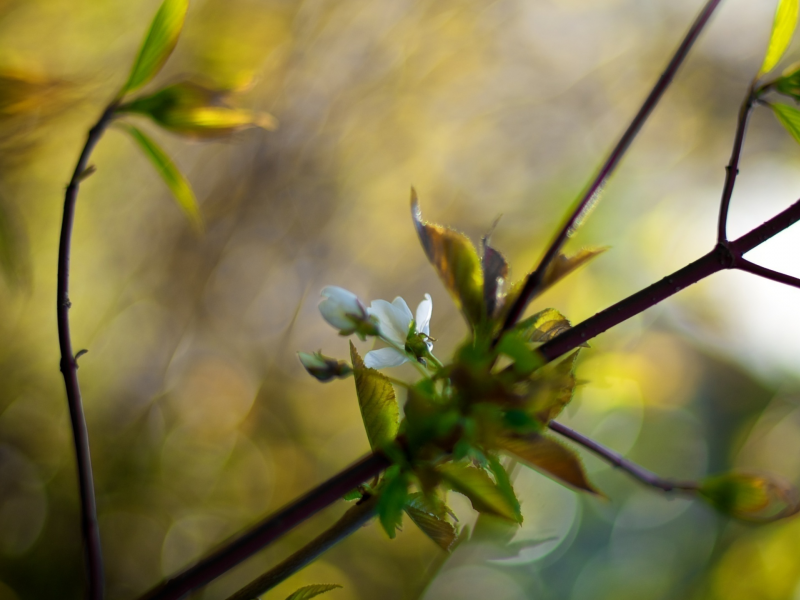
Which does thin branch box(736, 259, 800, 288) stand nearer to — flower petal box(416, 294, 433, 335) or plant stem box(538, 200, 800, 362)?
plant stem box(538, 200, 800, 362)

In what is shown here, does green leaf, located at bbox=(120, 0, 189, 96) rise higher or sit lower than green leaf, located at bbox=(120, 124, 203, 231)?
higher

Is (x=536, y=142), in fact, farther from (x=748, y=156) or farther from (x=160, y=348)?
(x=160, y=348)

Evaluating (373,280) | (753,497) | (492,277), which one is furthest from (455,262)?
(373,280)

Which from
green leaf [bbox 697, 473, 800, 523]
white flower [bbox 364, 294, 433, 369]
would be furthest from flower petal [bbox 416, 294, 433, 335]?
green leaf [bbox 697, 473, 800, 523]

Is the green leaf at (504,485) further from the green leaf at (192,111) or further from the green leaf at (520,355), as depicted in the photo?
the green leaf at (192,111)

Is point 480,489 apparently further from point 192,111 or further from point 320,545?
point 192,111

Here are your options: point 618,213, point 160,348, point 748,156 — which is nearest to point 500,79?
point 618,213
